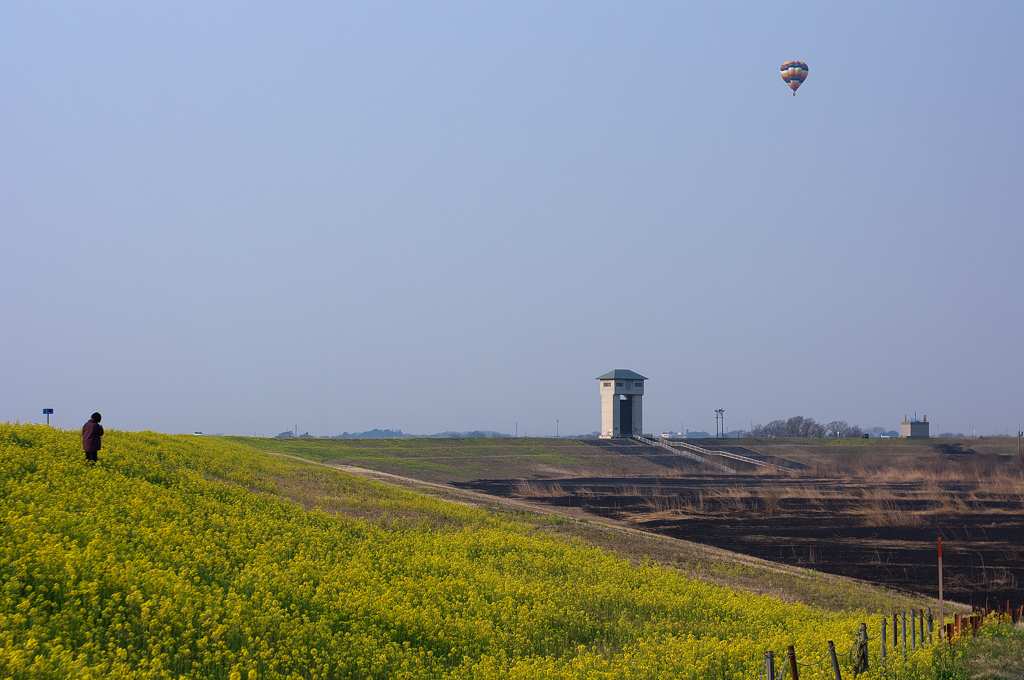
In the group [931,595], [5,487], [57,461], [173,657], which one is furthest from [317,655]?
[931,595]

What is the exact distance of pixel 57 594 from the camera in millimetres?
10062

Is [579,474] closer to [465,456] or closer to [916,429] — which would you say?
[465,456]

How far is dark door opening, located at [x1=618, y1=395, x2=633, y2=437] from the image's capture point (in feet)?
315

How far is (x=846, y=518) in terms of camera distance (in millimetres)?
38000

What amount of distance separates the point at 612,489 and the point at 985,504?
22.7 m

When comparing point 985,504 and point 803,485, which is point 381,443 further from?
point 985,504

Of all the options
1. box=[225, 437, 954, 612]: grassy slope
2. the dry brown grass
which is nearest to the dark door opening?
box=[225, 437, 954, 612]: grassy slope

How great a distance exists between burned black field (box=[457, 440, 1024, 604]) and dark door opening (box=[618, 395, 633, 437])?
26.6 m

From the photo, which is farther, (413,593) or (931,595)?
(931,595)

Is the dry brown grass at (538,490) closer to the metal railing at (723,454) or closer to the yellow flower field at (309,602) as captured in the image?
the yellow flower field at (309,602)

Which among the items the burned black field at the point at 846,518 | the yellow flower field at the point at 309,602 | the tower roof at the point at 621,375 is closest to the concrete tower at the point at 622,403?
the tower roof at the point at 621,375

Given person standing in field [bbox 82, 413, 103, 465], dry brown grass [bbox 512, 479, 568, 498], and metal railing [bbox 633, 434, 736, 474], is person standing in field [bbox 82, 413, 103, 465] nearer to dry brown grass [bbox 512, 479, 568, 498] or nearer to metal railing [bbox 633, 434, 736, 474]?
dry brown grass [bbox 512, 479, 568, 498]

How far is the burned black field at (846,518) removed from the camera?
24328 mm

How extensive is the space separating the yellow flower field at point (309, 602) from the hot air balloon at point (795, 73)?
70354mm
